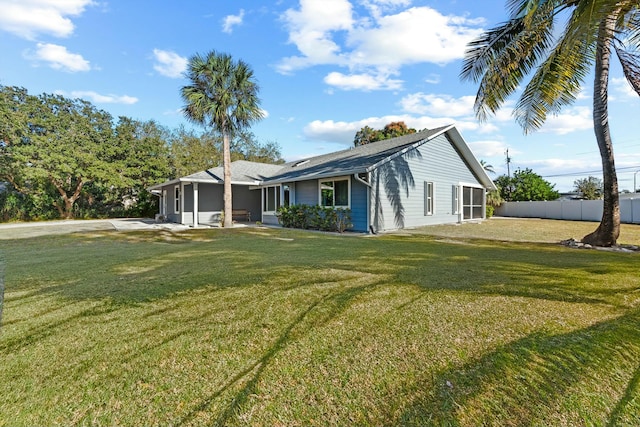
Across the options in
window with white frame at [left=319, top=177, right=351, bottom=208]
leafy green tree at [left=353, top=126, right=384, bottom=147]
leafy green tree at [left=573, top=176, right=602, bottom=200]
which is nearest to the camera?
window with white frame at [left=319, top=177, right=351, bottom=208]

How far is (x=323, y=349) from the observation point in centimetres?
260

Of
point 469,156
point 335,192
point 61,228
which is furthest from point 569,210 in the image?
point 61,228

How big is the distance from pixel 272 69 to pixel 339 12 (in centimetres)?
823

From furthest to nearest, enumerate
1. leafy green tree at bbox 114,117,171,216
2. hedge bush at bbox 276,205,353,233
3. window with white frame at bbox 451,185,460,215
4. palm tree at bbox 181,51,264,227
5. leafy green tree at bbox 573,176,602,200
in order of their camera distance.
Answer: leafy green tree at bbox 573,176,602,200 → leafy green tree at bbox 114,117,171,216 → window with white frame at bbox 451,185,460,215 → palm tree at bbox 181,51,264,227 → hedge bush at bbox 276,205,353,233

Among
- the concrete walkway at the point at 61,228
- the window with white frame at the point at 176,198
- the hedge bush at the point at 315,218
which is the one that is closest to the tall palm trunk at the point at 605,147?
the hedge bush at the point at 315,218

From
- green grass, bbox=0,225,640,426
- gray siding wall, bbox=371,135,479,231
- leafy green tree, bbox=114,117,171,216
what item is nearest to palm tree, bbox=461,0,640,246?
gray siding wall, bbox=371,135,479,231

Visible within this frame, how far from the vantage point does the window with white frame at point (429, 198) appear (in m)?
15.1

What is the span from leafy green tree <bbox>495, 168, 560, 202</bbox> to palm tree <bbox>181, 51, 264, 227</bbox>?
2270 centimetres

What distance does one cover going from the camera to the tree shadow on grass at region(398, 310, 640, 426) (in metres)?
1.85

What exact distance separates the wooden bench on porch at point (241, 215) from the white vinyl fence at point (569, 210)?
2017 cm

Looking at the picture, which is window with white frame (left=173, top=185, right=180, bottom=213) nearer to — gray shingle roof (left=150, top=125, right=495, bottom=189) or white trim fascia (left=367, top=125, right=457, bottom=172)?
gray shingle roof (left=150, top=125, right=495, bottom=189)

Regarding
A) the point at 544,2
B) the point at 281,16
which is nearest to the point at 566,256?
the point at 544,2

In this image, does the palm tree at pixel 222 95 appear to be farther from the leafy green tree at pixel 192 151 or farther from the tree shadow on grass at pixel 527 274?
the leafy green tree at pixel 192 151

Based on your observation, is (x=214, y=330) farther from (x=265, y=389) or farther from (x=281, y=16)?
(x=281, y=16)
